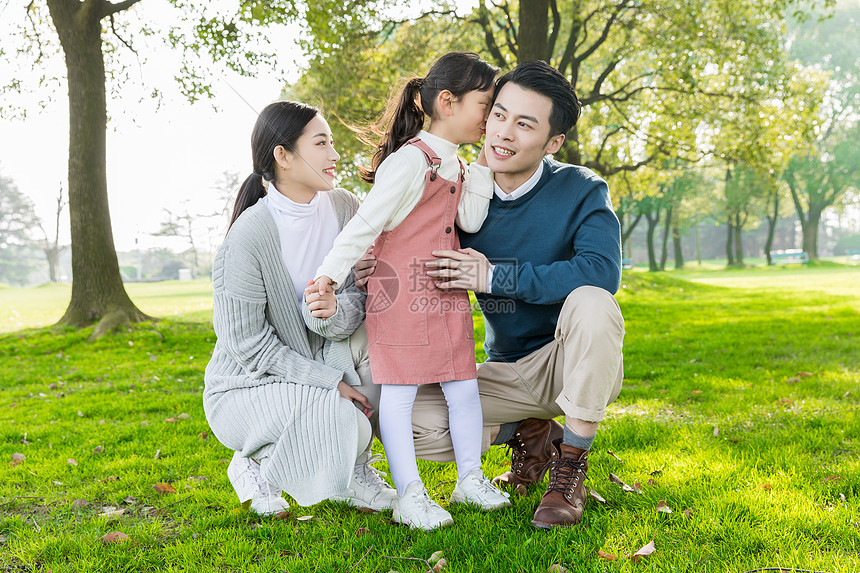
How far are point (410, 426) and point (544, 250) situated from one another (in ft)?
3.27

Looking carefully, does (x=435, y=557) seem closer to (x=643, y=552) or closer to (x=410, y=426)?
(x=410, y=426)

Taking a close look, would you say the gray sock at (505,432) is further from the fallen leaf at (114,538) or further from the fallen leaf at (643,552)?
the fallen leaf at (114,538)

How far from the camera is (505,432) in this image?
3004mm

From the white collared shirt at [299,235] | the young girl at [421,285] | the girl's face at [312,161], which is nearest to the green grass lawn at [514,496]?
the young girl at [421,285]

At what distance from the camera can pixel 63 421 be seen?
185 inches

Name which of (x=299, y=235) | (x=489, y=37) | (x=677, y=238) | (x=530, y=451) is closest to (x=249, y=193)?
(x=299, y=235)

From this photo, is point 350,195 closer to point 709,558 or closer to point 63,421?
point 709,558

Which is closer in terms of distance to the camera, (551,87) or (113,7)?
(551,87)

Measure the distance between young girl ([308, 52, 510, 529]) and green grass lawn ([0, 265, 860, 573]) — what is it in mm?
244

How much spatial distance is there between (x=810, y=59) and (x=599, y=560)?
145 ft

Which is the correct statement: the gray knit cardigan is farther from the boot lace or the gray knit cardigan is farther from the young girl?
the boot lace

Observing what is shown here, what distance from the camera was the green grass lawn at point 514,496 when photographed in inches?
88.3

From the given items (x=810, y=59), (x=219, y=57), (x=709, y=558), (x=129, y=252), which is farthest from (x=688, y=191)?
(x=129, y=252)

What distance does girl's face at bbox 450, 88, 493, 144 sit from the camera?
2.77 m
